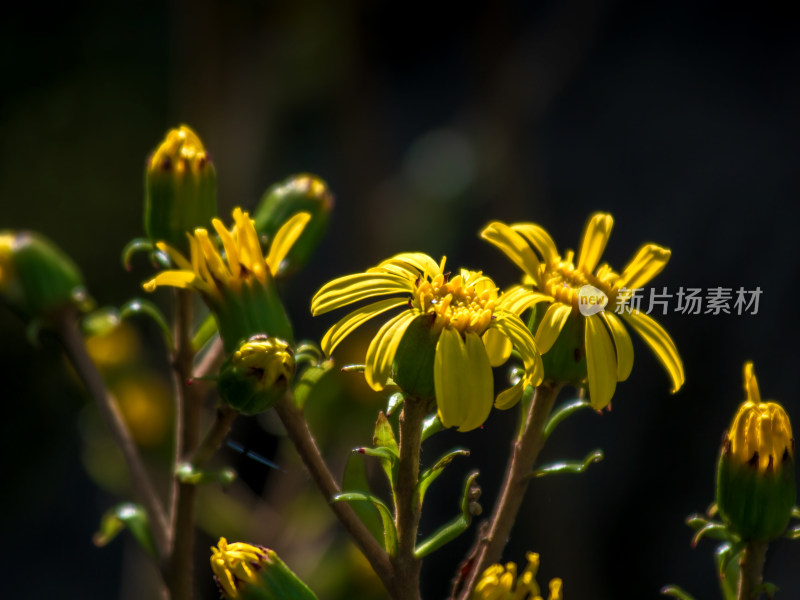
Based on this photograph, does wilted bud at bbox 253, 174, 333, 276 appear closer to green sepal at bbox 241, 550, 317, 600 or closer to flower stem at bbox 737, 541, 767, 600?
green sepal at bbox 241, 550, 317, 600

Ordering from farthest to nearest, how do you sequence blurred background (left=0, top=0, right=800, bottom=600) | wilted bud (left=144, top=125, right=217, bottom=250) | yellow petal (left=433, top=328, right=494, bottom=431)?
blurred background (left=0, top=0, right=800, bottom=600)
wilted bud (left=144, top=125, right=217, bottom=250)
yellow petal (left=433, top=328, right=494, bottom=431)

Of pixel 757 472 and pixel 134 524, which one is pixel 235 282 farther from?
pixel 757 472

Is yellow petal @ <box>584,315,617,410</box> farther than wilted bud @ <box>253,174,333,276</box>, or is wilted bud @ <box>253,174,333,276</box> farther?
wilted bud @ <box>253,174,333,276</box>

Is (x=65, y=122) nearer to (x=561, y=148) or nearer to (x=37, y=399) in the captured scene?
(x=37, y=399)

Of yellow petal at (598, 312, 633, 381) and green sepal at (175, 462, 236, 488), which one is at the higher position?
yellow petal at (598, 312, 633, 381)

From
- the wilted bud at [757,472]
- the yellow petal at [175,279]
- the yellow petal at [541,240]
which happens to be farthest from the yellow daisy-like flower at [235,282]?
the wilted bud at [757,472]

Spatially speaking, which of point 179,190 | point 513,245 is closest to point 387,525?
point 513,245

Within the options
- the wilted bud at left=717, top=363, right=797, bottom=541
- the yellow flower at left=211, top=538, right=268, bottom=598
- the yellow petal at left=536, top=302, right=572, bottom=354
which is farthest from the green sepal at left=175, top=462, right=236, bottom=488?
the wilted bud at left=717, top=363, right=797, bottom=541

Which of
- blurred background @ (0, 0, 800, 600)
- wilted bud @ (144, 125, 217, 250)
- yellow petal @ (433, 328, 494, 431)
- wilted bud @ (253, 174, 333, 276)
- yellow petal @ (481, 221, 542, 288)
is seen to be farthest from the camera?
blurred background @ (0, 0, 800, 600)
